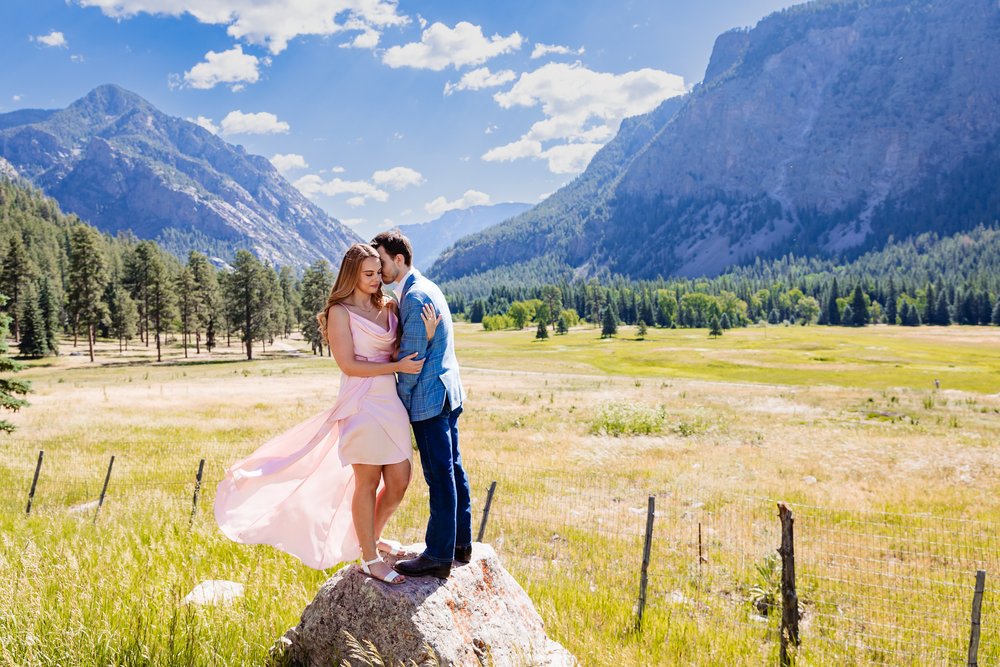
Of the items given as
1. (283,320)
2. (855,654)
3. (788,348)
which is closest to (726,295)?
(788,348)

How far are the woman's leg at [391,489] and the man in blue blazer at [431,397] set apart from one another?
0.22 metres

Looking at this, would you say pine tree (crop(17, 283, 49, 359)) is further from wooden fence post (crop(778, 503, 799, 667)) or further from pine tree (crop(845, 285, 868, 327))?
pine tree (crop(845, 285, 868, 327))

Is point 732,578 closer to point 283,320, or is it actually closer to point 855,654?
point 855,654

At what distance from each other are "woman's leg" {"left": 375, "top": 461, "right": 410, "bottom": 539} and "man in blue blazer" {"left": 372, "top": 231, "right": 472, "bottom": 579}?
22 centimetres

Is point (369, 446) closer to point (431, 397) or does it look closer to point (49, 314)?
point (431, 397)

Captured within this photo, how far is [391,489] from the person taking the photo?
17.7 ft

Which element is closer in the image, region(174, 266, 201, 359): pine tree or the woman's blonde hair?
the woman's blonde hair

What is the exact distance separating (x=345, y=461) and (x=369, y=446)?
0.84 ft

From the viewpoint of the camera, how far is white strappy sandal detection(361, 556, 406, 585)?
513 cm

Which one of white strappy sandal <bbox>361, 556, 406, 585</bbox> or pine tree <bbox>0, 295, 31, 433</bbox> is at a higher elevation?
pine tree <bbox>0, 295, 31, 433</bbox>

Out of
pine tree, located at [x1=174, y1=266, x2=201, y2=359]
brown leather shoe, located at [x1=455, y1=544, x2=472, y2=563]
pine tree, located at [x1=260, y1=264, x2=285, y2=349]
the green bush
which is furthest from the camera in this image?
pine tree, located at [x1=260, y1=264, x2=285, y2=349]

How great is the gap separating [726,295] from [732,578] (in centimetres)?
19884

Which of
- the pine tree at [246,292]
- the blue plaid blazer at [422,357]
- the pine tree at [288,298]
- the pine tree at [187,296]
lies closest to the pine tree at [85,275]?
the pine tree at [187,296]

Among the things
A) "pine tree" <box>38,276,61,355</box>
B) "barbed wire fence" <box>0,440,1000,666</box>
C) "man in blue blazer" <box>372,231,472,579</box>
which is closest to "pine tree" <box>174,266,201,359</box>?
"pine tree" <box>38,276,61,355</box>
